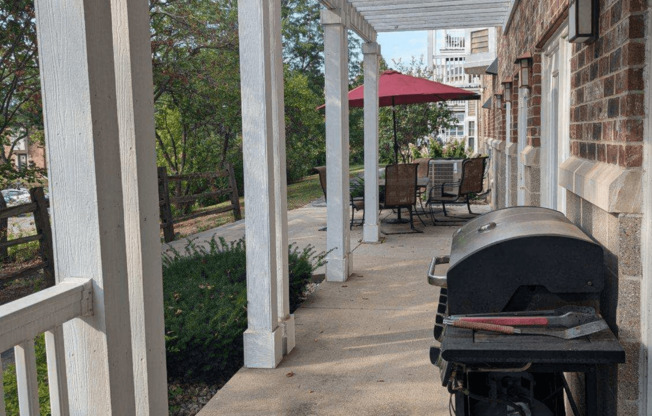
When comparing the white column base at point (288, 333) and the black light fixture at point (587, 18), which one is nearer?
the black light fixture at point (587, 18)

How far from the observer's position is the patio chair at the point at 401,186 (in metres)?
9.46

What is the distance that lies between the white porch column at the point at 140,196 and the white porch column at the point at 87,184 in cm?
31

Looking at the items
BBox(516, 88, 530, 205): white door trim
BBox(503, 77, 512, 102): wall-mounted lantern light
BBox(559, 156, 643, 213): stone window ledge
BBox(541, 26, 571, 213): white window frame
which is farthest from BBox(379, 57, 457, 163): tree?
BBox(559, 156, 643, 213): stone window ledge

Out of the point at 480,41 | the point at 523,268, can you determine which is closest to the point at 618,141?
the point at 523,268

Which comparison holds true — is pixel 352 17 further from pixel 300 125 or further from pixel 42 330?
pixel 300 125

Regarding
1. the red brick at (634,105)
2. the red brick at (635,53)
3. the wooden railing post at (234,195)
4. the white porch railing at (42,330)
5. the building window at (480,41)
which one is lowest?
the wooden railing post at (234,195)

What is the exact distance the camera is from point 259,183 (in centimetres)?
414

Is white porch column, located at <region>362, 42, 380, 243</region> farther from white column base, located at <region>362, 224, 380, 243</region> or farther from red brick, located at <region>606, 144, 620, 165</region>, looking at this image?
red brick, located at <region>606, 144, 620, 165</region>

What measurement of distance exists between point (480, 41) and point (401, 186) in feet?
39.4

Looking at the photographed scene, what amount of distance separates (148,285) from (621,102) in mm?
1791

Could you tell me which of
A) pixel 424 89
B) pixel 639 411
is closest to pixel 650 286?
pixel 639 411

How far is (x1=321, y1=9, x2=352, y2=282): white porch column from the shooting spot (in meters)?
6.68

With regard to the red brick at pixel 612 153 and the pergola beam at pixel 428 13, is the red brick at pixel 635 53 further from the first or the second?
the pergola beam at pixel 428 13

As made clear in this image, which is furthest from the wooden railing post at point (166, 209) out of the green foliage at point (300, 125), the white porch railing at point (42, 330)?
the green foliage at point (300, 125)
